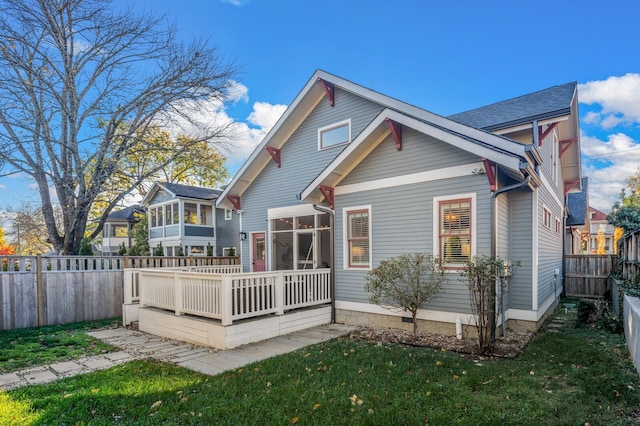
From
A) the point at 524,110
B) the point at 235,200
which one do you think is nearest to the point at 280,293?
the point at 235,200

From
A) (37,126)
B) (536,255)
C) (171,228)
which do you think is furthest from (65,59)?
(536,255)

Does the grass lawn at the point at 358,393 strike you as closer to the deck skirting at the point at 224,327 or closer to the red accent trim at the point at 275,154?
the deck skirting at the point at 224,327

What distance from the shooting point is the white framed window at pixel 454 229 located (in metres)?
6.55

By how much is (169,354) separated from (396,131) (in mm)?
6227

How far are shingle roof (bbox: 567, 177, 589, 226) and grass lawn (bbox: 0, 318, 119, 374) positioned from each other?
63.7 ft

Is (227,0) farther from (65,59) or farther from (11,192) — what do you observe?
(11,192)

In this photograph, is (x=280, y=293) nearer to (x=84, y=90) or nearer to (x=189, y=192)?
(x=84, y=90)

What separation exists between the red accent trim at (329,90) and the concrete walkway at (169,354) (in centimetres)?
639

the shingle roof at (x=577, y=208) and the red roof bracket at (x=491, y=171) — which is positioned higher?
the red roof bracket at (x=491, y=171)

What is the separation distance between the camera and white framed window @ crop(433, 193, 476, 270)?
21.5ft

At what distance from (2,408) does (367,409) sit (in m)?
4.02

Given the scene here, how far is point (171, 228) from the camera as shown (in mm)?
22719

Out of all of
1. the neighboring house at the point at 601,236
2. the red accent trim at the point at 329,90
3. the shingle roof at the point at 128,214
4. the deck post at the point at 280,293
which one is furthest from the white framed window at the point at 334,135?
the neighboring house at the point at 601,236

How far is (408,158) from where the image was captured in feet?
24.3
